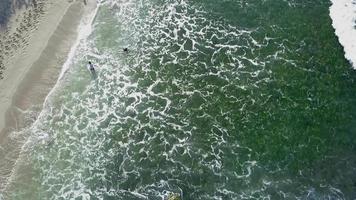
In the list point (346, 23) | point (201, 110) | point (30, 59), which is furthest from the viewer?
point (346, 23)

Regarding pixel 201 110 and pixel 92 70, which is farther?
pixel 92 70

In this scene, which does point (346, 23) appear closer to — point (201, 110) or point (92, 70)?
point (201, 110)

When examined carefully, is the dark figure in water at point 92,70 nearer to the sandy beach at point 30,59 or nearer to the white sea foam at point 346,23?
the sandy beach at point 30,59

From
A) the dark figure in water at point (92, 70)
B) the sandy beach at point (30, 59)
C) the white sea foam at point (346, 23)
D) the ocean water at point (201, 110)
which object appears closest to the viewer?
the ocean water at point (201, 110)

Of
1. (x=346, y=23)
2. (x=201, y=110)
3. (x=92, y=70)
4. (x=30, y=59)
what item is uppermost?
(x=30, y=59)

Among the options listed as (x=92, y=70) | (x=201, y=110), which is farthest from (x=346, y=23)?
(x=92, y=70)

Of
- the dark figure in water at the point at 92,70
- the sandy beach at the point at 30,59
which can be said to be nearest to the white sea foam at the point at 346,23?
the dark figure in water at the point at 92,70
